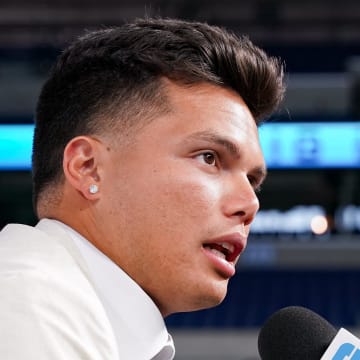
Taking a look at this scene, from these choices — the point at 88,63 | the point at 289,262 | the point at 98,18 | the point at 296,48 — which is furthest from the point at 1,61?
the point at 88,63

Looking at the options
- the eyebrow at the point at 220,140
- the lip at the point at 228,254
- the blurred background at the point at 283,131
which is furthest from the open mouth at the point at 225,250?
the blurred background at the point at 283,131

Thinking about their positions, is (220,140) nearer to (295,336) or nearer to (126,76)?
(126,76)

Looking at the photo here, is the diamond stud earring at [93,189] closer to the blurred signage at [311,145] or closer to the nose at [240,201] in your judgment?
the nose at [240,201]

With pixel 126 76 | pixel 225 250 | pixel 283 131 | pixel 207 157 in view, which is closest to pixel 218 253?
pixel 225 250

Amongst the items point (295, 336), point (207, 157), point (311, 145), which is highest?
point (207, 157)

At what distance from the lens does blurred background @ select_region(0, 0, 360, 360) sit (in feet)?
18.1

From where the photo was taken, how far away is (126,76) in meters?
1.06

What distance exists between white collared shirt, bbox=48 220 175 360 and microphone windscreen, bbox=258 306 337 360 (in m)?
0.19

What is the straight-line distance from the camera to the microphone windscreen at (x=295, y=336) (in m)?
1.07

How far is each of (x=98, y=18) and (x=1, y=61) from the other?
2.50 ft

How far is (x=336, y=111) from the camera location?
18.3 ft

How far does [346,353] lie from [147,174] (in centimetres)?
31

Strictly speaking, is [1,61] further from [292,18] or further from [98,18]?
[292,18]

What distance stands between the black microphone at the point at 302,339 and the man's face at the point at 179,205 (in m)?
0.15
